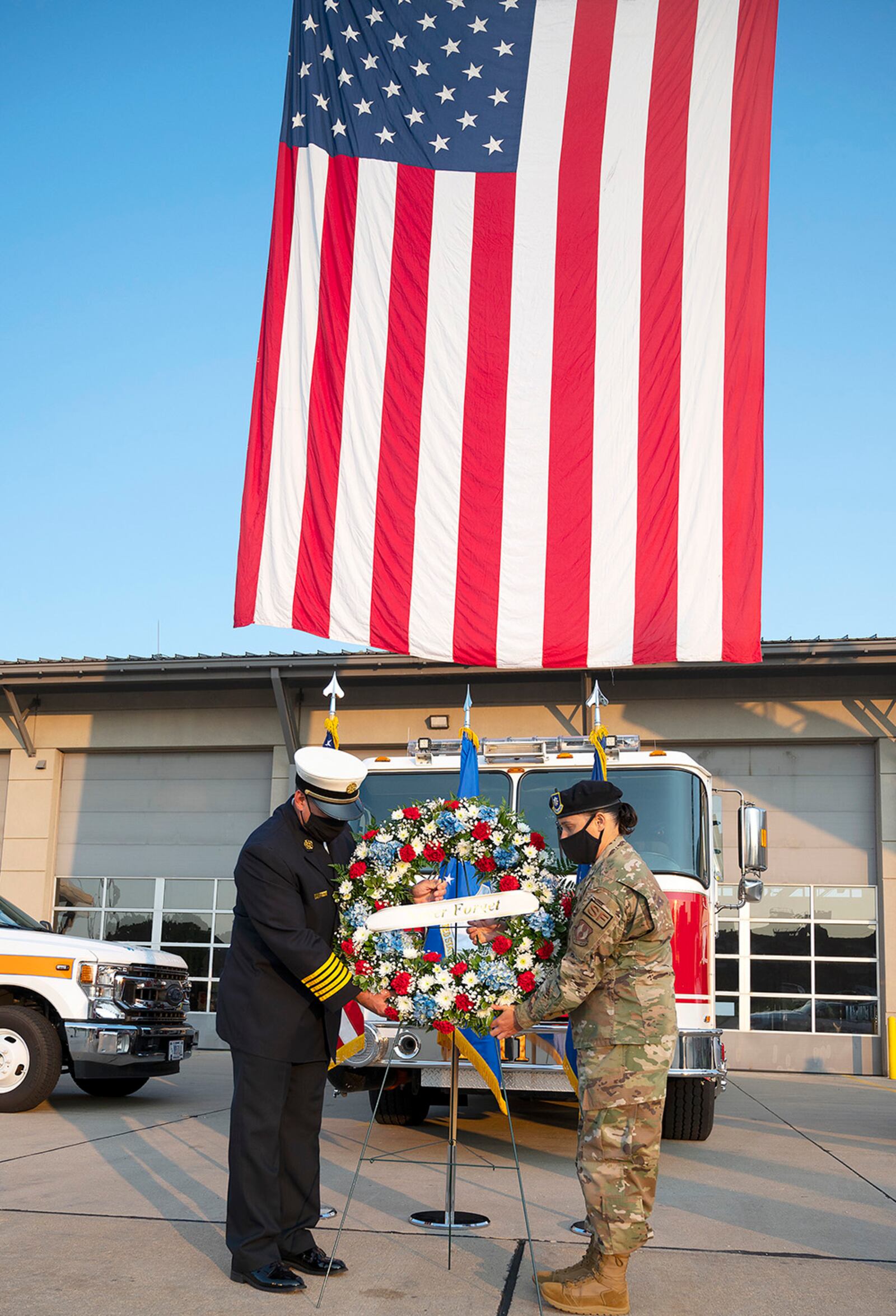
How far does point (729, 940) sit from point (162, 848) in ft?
Result: 29.9

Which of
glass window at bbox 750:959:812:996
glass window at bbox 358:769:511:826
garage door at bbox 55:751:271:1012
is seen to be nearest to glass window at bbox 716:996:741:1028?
glass window at bbox 750:959:812:996

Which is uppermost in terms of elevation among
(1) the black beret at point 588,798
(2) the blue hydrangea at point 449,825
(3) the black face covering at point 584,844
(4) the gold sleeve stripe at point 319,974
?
(1) the black beret at point 588,798

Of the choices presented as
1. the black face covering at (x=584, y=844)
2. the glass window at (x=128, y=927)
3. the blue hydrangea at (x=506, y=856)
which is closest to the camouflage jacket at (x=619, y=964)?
the black face covering at (x=584, y=844)

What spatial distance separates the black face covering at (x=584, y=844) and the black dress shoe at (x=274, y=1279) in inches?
76.4

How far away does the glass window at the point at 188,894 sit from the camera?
63.1 feet

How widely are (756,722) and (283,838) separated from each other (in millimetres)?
13748

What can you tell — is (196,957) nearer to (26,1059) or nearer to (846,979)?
(26,1059)

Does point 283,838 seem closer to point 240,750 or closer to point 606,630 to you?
point 606,630

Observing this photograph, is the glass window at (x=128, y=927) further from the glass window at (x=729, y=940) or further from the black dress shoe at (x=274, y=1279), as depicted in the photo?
the black dress shoe at (x=274, y=1279)

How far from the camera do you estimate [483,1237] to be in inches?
215

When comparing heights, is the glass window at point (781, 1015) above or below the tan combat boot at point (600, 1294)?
below

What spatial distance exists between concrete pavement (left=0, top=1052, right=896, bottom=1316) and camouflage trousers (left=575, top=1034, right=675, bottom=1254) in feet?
1.25

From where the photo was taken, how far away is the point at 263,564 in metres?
10.1

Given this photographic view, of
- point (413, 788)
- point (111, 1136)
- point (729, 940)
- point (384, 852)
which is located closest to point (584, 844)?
point (384, 852)
